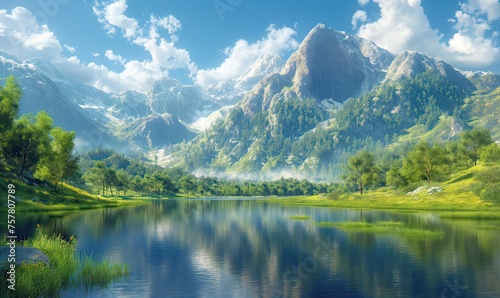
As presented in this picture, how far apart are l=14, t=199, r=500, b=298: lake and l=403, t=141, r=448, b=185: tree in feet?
318

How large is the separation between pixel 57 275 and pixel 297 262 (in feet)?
94.9

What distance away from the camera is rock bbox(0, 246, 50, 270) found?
105 feet

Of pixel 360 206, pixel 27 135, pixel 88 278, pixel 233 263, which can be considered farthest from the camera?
pixel 360 206

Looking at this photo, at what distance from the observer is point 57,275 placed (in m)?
34.9

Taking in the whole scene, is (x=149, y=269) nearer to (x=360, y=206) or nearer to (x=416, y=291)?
(x=416, y=291)

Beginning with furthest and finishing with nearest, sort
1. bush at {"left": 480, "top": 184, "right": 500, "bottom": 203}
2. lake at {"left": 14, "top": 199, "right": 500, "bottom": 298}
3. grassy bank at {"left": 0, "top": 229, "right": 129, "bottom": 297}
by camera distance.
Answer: bush at {"left": 480, "top": 184, "right": 500, "bottom": 203} < lake at {"left": 14, "top": 199, "right": 500, "bottom": 298} < grassy bank at {"left": 0, "top": 229, "right": 129, "bottom": 297}

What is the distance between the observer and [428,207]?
437 feet

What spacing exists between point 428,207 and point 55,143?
5293 inches

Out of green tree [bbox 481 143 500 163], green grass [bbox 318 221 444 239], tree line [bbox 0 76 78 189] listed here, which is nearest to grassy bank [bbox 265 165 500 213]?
green tree [bbox 481 143 500 163]

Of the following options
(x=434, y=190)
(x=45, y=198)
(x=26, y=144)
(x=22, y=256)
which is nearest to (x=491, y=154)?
(x=434, y=190)

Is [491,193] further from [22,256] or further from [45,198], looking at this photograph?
[45,198]

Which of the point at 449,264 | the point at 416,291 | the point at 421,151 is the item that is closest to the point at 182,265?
the point at 416,291

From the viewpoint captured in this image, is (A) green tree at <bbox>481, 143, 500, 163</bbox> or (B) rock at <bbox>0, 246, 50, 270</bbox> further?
(A) green tree at <bbox>481, 143, 500, 163</bbox>

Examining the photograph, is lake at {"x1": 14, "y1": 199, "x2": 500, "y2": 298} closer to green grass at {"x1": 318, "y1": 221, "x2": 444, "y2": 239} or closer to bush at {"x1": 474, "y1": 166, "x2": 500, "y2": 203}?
green grass at {"x1": 318, "y1": 221, "x2": 444, "y2": 239}
